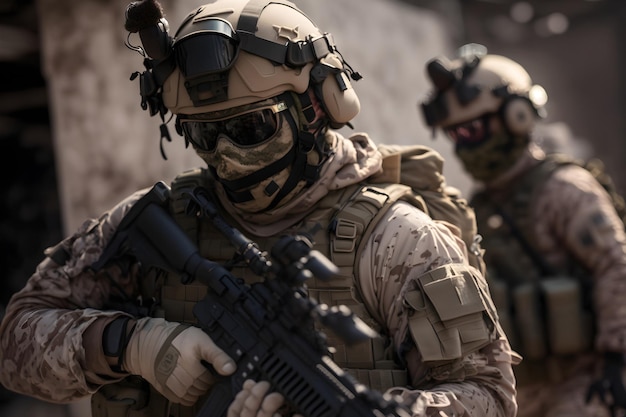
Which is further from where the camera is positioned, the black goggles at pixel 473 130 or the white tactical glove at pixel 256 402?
the black goggles at pixel 473 130

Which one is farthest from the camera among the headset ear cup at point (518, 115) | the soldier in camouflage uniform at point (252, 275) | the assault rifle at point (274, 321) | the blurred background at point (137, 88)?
the blurred background at point (137, 88)

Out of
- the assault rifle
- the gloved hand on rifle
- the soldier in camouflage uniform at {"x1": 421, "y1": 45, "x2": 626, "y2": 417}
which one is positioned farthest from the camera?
the soldier in camouflage uniform at {"x1": 421, "y1": 45, "x2": 626, "y2": 417}

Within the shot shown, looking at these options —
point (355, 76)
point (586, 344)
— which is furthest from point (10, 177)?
point (355, 76)

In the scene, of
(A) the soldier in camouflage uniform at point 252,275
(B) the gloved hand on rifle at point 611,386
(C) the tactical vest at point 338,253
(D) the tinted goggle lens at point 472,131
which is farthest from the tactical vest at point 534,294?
(C) the tactical vest at point 338,253

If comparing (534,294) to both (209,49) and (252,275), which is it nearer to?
(252,275)

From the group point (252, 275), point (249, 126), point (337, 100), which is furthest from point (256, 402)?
point (337, 100)

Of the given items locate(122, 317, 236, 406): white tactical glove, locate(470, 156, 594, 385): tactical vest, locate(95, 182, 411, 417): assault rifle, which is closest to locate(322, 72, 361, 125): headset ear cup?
locate(95, 182, 411, 417): assault rifle

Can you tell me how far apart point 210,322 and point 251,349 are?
6.6 inches

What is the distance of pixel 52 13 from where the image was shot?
18.7ft

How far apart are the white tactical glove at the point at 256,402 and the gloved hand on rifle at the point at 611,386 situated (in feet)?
8.49

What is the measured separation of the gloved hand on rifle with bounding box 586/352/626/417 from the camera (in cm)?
439

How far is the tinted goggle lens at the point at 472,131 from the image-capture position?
5.28m

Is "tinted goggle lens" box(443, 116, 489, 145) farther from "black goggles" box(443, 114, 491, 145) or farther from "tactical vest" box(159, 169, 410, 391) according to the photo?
"tactical vest" box(159, 169, 410, 391)

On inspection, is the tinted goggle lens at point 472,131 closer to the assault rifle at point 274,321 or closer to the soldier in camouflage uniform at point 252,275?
the soldier in camouflage uniform at point 252,275
